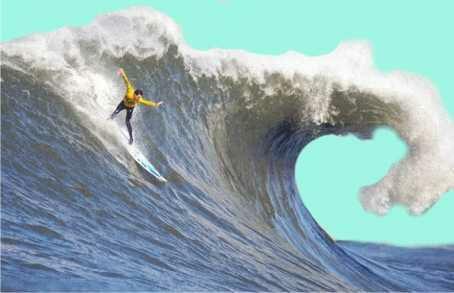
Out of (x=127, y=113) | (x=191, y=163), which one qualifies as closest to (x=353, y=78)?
(x=191, y=163)

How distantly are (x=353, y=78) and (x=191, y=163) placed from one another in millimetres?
4129

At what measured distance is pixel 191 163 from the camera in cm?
1155

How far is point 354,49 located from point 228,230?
249 inches

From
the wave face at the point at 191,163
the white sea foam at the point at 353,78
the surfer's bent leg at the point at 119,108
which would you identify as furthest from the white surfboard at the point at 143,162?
the white sea foam at the point at 353,78

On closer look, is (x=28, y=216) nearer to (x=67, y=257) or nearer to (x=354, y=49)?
(x=67, y=257)

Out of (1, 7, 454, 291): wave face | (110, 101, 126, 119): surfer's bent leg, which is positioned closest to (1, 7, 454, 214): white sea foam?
(1, 7, 454, 291): wave face

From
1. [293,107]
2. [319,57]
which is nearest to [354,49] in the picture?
[319,57]

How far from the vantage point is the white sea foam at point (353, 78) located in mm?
13453

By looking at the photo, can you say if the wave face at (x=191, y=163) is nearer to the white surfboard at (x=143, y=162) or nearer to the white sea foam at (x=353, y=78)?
the white sea foam at (x=353, y=78)

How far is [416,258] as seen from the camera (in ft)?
50.2

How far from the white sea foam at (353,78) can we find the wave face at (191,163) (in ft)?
0.08

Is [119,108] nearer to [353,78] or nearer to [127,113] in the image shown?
[127,113]

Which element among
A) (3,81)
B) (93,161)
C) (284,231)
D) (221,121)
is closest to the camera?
(93,161)

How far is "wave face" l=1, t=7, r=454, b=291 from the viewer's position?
7199 millimetres
